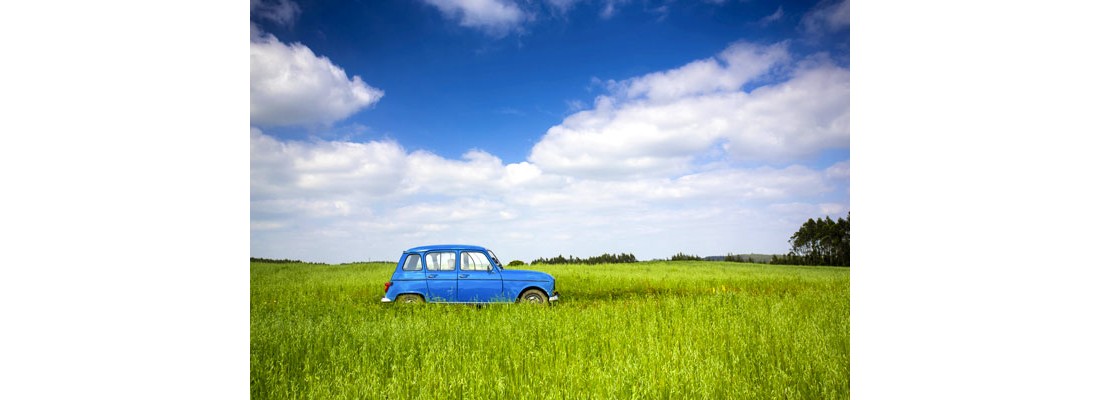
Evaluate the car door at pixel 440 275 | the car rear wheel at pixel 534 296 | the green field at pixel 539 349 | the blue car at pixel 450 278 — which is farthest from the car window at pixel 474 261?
the car rear wheel at pixel 534 296

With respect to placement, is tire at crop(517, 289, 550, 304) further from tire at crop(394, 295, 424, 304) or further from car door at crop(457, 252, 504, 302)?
tire at crop(394, 295, 424, 304)

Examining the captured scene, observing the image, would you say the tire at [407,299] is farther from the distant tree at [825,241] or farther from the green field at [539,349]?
the distant tree at [825,241]

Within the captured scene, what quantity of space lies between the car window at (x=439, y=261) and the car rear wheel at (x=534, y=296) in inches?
34.1

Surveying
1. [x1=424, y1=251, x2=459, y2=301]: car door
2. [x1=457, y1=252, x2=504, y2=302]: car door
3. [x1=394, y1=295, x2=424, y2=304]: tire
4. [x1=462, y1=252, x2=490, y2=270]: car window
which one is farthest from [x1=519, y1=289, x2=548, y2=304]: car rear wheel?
[x1=394, y1=295, x2=424, y2=304]: tire

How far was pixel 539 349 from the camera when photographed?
3.36 m

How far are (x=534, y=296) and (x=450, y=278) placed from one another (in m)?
0.97

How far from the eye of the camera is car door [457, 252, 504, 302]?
5203mm

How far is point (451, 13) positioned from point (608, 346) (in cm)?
280

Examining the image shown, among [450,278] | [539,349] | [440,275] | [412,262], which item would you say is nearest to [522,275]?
[450,278]
